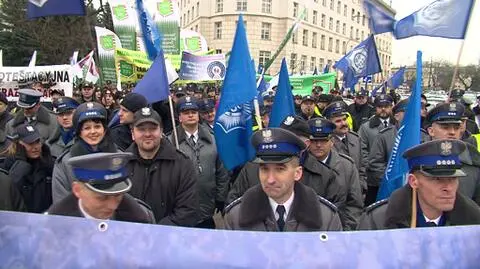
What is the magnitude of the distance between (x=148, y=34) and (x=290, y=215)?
359 centimetres

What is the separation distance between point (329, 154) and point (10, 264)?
10.2ft

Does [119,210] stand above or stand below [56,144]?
above

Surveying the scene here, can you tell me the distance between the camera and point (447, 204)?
261 centimetres

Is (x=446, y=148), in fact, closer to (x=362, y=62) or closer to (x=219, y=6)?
(x=362, y=62)

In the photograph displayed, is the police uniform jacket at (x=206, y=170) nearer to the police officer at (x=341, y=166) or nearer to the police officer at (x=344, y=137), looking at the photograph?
the police officer at (x=341, y=166)

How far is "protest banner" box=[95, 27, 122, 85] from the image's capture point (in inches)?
551

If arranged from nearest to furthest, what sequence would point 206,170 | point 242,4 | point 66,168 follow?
point 66,168 → point 206,170 → point 242,4

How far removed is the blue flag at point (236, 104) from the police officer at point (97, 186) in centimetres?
209

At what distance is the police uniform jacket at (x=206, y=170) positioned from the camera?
4.92 meters

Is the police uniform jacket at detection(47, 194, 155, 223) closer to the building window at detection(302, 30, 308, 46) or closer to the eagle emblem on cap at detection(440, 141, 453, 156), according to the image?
the eagle emblem on cap at detection(440, 141, 453, 156)

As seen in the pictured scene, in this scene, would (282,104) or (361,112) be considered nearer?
(282,104)

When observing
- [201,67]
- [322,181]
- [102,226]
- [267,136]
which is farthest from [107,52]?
[102,226]

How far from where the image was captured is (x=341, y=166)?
167 inches

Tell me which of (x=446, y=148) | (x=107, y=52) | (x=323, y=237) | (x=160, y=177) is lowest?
(x=160, y=177)
